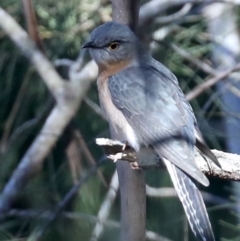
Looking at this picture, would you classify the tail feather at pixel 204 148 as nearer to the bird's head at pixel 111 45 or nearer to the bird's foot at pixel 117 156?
the bird's foot at pixel 117 156

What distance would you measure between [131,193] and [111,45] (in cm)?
70

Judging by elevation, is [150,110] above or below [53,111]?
above

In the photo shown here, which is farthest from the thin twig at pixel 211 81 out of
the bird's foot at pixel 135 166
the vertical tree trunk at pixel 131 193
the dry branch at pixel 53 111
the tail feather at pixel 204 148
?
the bird's foot at pixel 135 166

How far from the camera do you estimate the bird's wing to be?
98.4 inches

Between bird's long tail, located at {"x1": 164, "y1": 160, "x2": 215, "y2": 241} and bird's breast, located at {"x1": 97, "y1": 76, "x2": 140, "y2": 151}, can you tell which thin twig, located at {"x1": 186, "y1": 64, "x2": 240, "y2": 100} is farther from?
bird's long tail, located at {"x1": 164, "y1": 160, "x2": 215, "y2": 241}

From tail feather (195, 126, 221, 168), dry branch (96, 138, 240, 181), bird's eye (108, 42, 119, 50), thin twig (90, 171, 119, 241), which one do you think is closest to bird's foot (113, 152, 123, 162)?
dry branch (96, 138, 240, 181)

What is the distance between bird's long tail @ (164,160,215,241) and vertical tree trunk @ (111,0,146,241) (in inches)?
4.4

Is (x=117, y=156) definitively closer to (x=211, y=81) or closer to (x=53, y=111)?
(x=211, y=81)

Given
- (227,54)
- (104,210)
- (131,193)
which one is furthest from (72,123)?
(131,193)

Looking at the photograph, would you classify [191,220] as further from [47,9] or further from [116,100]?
[47,9]

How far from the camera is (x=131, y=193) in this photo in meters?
2.46

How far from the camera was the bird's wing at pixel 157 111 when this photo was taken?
8.20 ft

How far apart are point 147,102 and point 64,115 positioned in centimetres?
76

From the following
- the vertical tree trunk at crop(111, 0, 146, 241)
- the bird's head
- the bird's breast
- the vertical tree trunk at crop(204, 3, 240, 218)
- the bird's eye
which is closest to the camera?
the vertical tree trunk at crop(111, 0, 146, 241)
